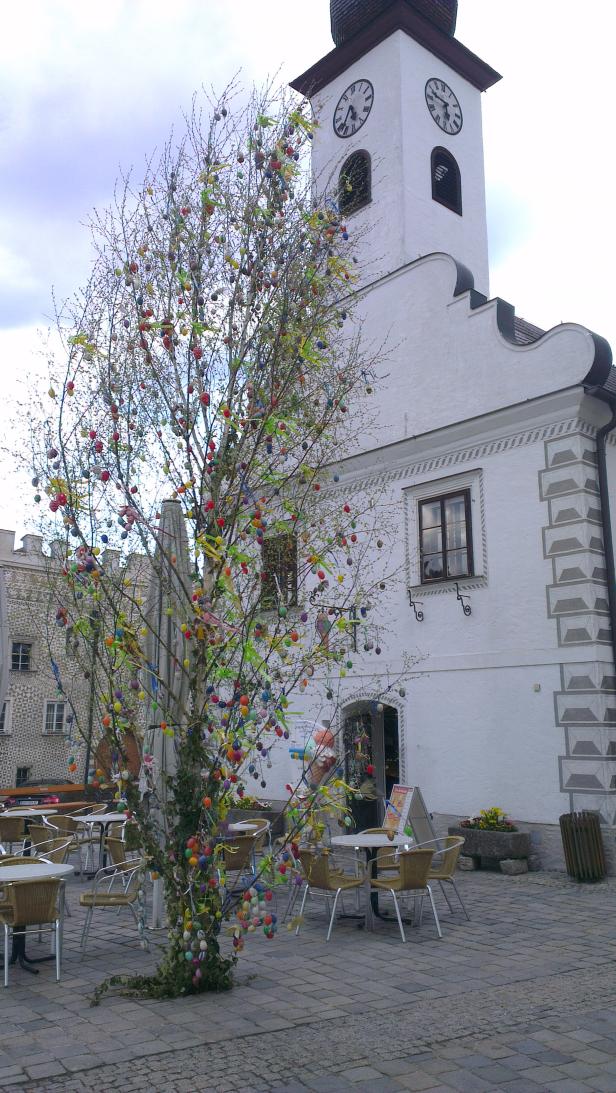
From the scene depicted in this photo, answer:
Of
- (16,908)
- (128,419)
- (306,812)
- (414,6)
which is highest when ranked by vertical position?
(414,6)

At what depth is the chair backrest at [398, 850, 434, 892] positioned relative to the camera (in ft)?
23.8

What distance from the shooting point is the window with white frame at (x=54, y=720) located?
26859mm

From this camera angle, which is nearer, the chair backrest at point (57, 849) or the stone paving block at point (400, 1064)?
the stone paving block at point (400, 1064)

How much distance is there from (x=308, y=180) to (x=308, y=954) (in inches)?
232

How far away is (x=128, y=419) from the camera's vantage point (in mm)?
5965

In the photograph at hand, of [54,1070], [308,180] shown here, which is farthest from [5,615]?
[308,180]

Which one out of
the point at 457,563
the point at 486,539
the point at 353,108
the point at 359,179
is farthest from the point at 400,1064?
the point at 353,108

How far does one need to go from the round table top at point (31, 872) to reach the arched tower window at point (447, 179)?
45.8 ft

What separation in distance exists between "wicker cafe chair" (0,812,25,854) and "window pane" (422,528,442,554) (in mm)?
6303

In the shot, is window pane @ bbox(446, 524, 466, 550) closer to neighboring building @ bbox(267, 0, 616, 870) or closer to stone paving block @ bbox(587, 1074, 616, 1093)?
neighboring building @ bbox(267, 0, 616, 870)

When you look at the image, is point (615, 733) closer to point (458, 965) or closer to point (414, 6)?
point (458, 965)

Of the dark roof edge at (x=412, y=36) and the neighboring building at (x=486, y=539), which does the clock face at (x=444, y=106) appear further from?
the neighboring building at (x=486, y=539)

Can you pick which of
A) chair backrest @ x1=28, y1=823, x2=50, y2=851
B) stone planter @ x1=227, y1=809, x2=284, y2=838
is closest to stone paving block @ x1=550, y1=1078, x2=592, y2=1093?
chair backrest @ x1=28, y1=823, x2=50, y2=851

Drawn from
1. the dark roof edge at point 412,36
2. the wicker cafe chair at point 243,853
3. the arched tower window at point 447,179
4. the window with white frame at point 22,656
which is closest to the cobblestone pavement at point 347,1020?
the wicker cafe chair at point 243,853
